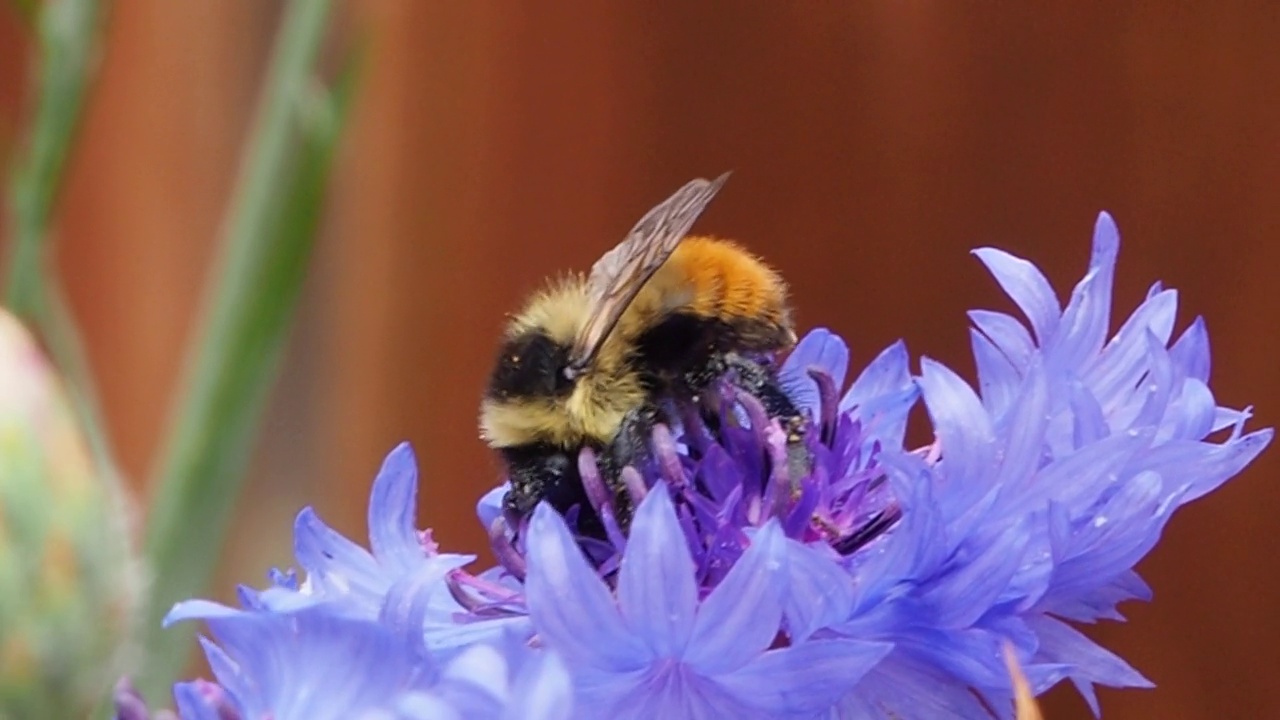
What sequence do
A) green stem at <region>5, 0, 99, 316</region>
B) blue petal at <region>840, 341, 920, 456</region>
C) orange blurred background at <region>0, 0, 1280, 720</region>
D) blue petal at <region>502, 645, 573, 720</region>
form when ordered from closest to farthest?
1. blue petal at <region>502, 645, 573, 720</region>
2. blue petal at <region>840, 341, 920, 456</region>
3. green stem at <region>5, 0, 99, 316</region>
4. orange blurred background at <region>0, 0, 1280, 720</region>

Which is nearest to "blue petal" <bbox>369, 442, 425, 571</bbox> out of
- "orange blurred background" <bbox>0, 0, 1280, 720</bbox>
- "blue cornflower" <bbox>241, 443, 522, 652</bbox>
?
"blue cornflower" <bbox>241, 443, 522, 652</bbox>

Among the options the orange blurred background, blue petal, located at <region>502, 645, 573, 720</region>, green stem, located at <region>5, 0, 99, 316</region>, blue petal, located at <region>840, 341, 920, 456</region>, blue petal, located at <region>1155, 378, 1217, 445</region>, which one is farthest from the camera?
the orange blurred background

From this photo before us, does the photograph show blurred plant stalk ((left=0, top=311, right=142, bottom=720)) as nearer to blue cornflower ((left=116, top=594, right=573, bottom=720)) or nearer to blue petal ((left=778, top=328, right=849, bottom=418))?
blue cornflower ((left=116, top=594, right=573, bottom=720))

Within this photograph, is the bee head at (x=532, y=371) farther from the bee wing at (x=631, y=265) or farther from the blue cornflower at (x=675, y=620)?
the blue cornflower at (x=675, y=620)

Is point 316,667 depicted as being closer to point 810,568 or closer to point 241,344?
point 810,568

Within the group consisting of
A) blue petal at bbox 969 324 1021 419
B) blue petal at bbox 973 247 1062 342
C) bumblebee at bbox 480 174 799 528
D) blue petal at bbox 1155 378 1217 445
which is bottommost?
blue petal at bbox 1155 378 1217 445

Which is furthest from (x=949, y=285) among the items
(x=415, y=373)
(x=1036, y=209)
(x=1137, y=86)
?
(x=415, y=373)
